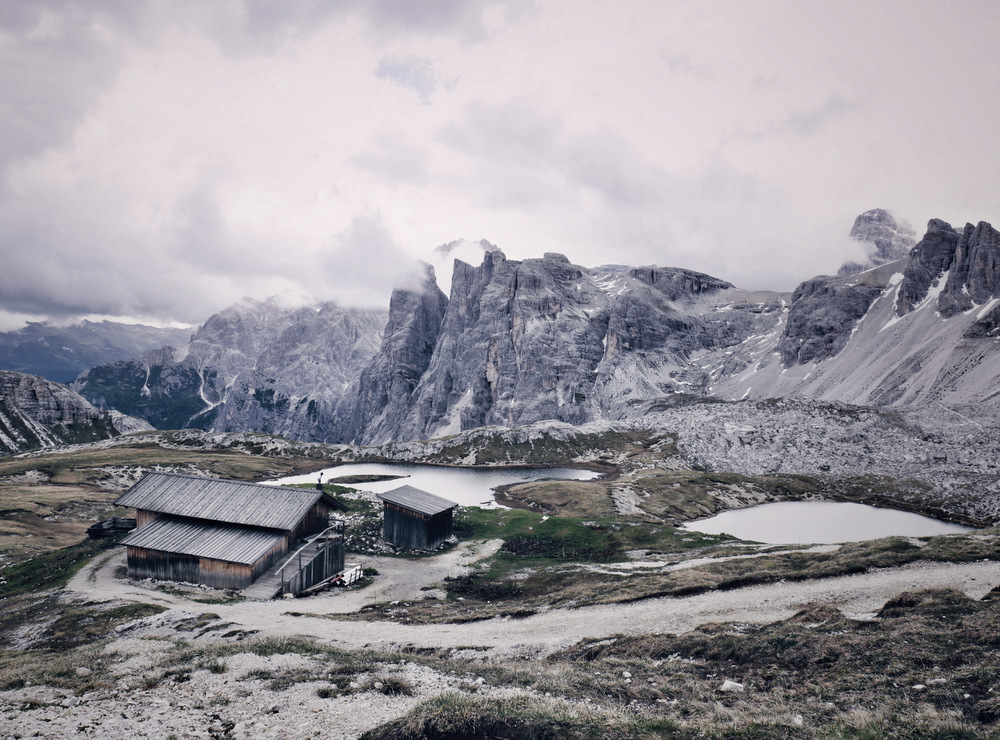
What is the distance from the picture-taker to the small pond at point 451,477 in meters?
83.4

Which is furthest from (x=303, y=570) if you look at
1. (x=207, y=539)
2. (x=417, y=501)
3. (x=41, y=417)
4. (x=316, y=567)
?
(x=41, y=417)

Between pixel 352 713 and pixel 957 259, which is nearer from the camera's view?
pixel 352 713

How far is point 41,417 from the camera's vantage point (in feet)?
516

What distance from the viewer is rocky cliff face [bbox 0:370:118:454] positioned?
145875 mm

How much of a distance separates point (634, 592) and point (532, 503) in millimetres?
47896

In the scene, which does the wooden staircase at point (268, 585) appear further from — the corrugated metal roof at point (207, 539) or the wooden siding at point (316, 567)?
the corrugated metal roof at point (207, 539)

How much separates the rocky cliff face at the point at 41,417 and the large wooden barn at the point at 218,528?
149 m

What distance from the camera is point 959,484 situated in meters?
72.6

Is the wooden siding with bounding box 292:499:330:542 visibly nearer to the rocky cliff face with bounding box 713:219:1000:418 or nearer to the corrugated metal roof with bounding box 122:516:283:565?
the corrugated metal roof with bounding box 122:516:283:565

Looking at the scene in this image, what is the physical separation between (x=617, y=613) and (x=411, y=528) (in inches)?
1126

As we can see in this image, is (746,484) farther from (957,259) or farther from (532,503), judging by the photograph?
(957,259)

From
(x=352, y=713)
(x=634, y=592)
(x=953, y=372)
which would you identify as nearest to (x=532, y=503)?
(x=634, y=592)

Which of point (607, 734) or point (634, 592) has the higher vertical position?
point (607, 734)

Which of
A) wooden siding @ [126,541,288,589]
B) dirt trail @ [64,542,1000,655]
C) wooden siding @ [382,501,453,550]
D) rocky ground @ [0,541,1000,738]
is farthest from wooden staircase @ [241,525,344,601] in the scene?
wooden siding @ [382,501,453,550]
